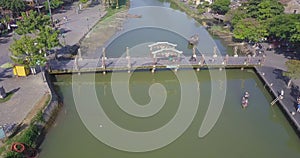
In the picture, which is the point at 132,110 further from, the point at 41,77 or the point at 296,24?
the point at 296,24

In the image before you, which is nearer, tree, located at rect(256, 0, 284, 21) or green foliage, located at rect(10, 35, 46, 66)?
green foliage, located at rect(10, 35, 46, 66)

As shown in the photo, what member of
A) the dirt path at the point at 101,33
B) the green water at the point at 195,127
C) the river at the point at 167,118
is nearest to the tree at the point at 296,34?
the river at the point at 167,118

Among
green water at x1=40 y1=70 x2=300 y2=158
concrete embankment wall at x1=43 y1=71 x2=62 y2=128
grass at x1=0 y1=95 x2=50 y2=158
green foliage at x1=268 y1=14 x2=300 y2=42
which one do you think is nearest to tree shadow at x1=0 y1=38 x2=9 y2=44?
green water at x1=40 y1=70 x2=300 y2=158

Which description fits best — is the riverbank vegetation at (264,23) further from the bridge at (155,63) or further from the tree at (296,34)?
the bridge at (155,63)

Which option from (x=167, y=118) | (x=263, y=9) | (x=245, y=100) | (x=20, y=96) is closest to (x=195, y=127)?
(x=167, y=118)

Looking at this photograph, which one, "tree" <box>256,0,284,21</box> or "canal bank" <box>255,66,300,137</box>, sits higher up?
"tree" <box>256,0,284,21</box>

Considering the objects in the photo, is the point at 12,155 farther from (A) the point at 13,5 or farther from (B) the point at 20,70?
(A) the point at 13,5

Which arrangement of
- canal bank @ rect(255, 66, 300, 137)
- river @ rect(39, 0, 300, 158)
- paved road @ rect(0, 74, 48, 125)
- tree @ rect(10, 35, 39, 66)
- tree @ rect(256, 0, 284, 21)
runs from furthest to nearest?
tree @ rect(256, 0, 284, 21)
tree @ rect(10, 35, 39, 66)
canal bank @ rect(255, 66, 300, 137)
paved road @ rect(0, 74, 48, 125)
river @ rect(39, 0, 300, 158)

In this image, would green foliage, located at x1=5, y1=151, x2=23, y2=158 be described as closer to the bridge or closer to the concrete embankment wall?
the concrete embankment wall
